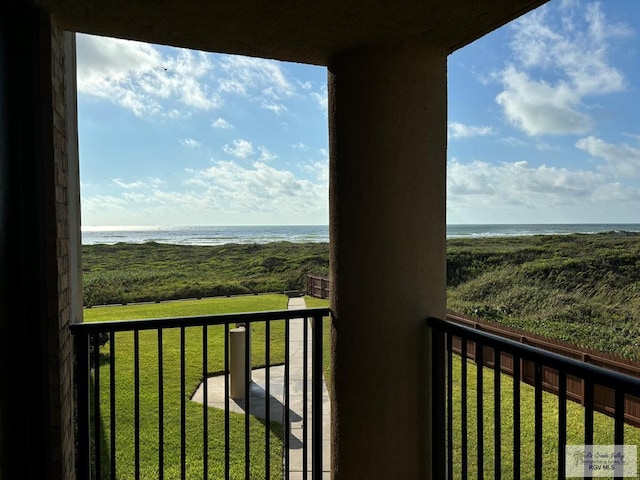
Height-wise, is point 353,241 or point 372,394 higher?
point 353,241

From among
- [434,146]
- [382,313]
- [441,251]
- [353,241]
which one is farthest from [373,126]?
[382,313]

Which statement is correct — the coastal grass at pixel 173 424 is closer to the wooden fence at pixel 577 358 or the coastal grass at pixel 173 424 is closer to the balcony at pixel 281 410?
the balcony at pixel 281 410

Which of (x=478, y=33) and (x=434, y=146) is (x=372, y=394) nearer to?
(x=434, y=146)

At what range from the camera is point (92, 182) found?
26.4 meters

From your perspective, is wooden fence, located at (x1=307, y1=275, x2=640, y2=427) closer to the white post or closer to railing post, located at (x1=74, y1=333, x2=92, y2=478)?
the white post

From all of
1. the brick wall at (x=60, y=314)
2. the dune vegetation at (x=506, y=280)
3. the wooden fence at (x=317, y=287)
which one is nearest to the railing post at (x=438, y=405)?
the brick wall at (x=60, y=314)

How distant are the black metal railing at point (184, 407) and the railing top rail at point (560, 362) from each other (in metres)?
0.81

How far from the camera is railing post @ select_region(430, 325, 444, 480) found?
1.79 metres

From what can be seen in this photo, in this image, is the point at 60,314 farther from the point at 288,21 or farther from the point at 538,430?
the point at 538,430

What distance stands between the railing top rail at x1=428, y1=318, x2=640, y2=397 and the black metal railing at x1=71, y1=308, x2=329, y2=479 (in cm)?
81

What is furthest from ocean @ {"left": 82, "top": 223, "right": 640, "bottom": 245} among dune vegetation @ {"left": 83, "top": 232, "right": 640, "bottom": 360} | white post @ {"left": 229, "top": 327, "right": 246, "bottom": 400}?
white post @ {"left": 229, "top": 327, "right": 246, "bottom": 400}

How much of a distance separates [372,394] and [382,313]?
371 mm

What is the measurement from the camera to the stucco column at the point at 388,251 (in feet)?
5.95

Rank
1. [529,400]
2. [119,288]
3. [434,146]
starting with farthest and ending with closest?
[119,288] → [529,400] → [434,146]
